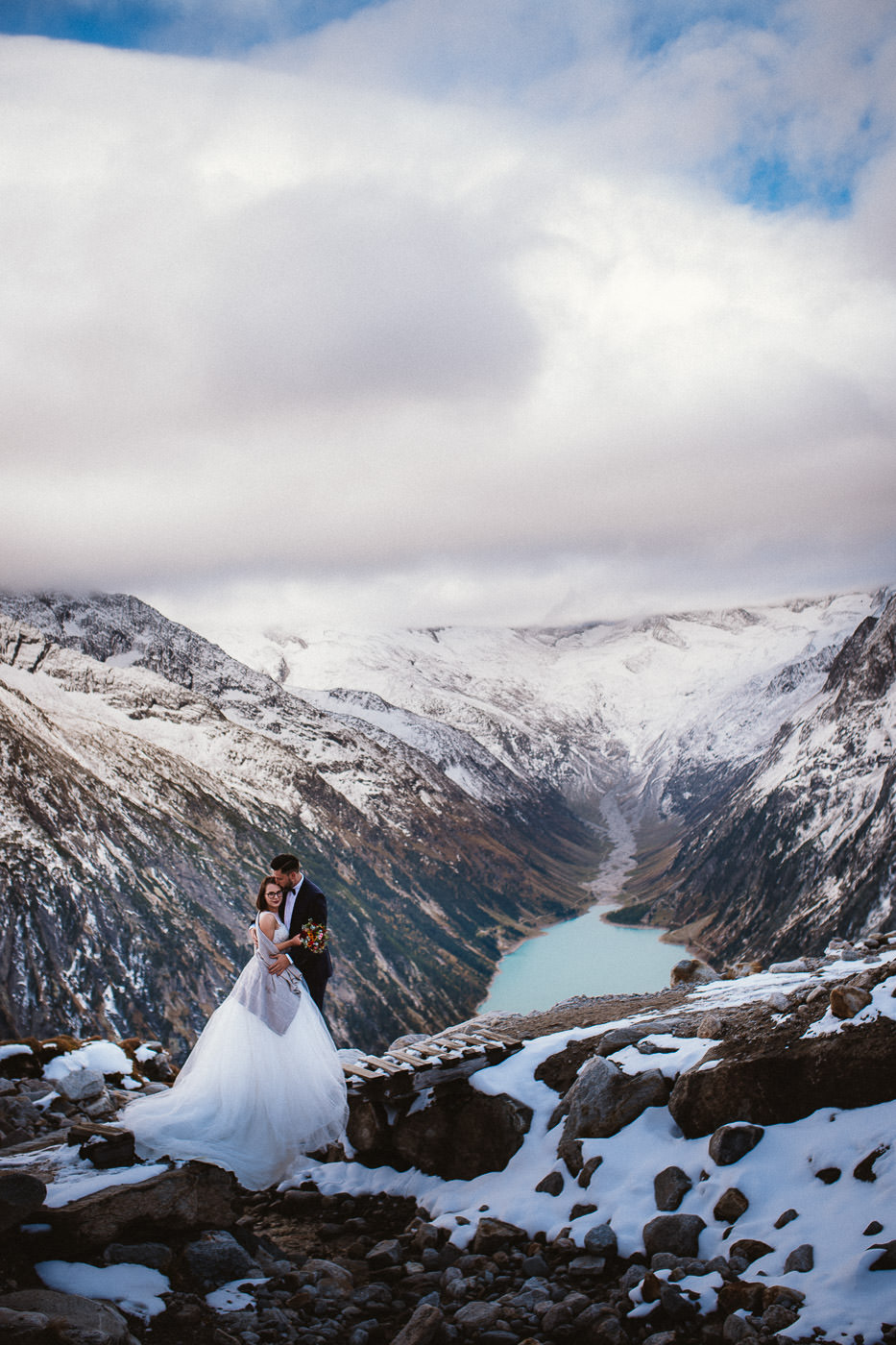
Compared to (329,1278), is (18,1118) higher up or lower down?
higher up

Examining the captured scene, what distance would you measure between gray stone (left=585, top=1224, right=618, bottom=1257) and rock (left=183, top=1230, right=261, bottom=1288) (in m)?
4.76

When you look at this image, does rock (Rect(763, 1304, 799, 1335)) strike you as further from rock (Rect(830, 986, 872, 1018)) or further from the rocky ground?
rock (Rect(830, 986, 872, 1018))

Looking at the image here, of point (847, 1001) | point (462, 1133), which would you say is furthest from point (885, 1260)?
point (462, 1133)

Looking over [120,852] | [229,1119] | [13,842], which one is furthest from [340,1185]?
[120,852]

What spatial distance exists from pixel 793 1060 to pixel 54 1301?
421 inches

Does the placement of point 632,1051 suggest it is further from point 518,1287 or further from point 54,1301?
point 54,1301

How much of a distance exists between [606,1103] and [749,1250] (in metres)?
3.97

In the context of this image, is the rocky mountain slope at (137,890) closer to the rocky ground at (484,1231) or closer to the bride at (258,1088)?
the bride at (258,1088)

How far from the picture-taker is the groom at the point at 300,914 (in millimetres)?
15141

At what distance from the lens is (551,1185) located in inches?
542

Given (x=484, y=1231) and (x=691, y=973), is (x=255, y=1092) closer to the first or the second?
(x=484, y=1231)

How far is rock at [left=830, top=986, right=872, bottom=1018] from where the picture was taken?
13.9 m

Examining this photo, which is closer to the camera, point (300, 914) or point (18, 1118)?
point (300, 914)

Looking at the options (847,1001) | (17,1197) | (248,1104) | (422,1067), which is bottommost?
(422,1067)
